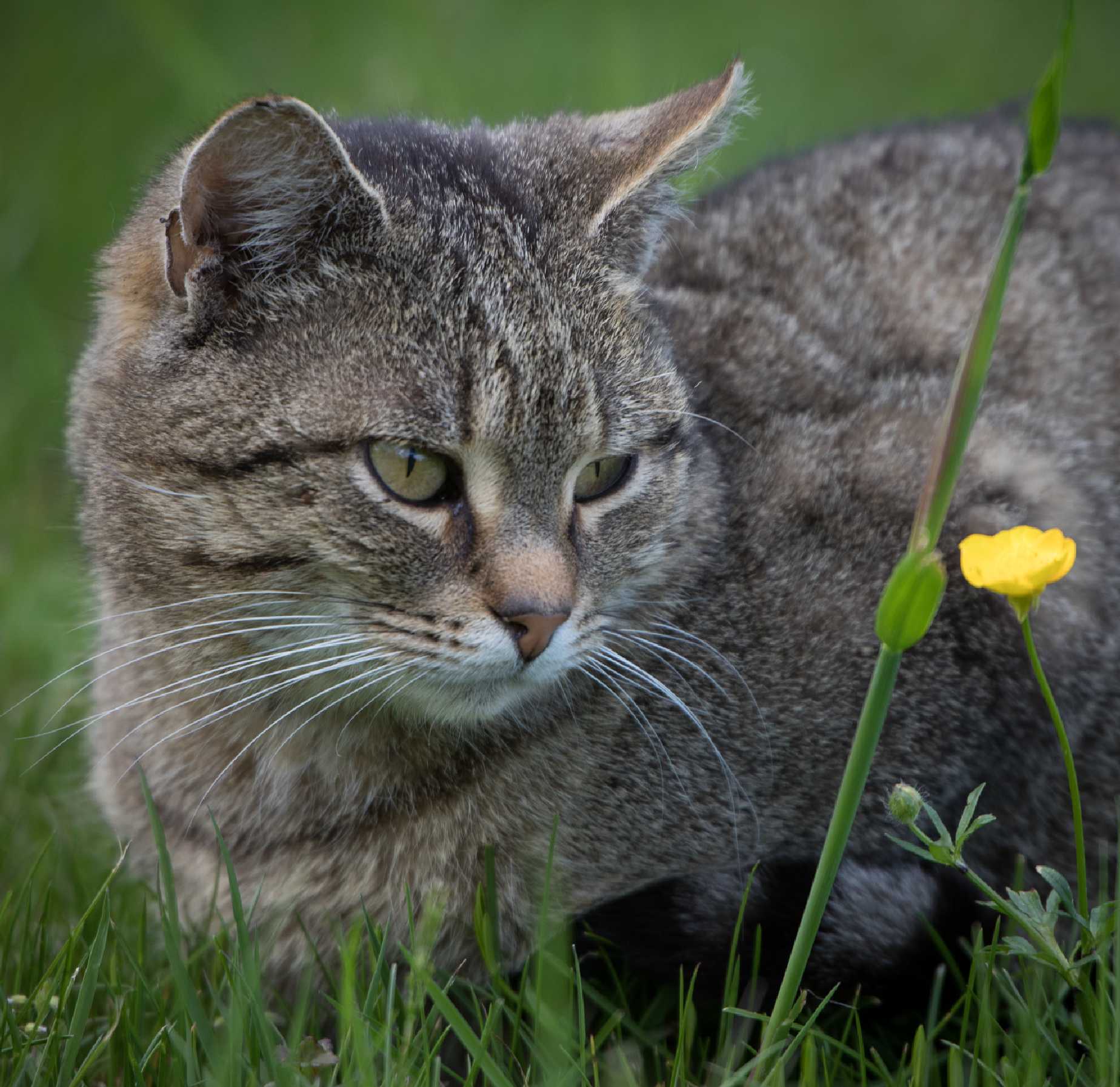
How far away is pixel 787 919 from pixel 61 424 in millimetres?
3038

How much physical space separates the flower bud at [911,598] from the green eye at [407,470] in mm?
709

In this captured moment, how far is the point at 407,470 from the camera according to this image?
1877mm

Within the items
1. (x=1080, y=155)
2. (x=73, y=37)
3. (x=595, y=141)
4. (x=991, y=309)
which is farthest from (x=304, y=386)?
(x=73, y=37)

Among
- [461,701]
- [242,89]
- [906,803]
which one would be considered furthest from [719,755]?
[242,89]

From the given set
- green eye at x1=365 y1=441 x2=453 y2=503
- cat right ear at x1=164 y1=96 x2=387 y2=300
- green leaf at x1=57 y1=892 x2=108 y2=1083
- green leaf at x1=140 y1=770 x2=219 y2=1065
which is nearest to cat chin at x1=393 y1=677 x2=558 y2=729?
green eye at x1=365 y1=441 x2=453 y2=503

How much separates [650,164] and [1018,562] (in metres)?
0.92

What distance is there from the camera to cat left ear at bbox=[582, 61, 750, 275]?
6.93ft

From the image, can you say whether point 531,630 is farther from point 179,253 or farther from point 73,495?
point 73,495

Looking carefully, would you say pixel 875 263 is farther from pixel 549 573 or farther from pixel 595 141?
pixel 549 573

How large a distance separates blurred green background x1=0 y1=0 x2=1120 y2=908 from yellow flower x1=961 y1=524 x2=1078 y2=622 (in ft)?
5.60

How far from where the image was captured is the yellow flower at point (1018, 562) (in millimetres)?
1535

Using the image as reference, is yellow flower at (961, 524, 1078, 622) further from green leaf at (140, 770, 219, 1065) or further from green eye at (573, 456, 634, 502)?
green leaf at (140, 770, 219, 1065)

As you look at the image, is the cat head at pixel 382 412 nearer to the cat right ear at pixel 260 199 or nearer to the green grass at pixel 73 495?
the cat right ear at pixel 260 199

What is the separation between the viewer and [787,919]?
199cm
